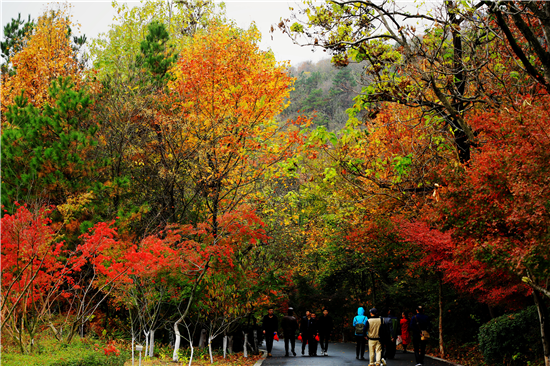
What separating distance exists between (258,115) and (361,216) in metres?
6.34

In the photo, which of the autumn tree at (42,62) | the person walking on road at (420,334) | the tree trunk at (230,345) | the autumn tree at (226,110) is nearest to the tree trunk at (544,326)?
the person walking on road at (420,334)

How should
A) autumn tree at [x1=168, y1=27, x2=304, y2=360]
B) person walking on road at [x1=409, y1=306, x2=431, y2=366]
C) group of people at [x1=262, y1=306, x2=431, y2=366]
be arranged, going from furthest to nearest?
autumn tree at [x1=168, y1=27, x2=304, y2=360] < person walking on road at [x1=409, y1=306, x2=431, y2=366] < group of people at [x1=262, y1=306, x2=431, y2=366]

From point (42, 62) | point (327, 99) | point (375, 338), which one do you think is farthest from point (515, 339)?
point (327, 99)

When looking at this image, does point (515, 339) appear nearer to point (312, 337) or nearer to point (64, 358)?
point (312, 337)

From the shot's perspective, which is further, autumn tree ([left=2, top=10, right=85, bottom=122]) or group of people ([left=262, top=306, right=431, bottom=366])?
autumn tree ([left=2, top=10, right=85, bottom=122])

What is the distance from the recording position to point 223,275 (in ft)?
46.9

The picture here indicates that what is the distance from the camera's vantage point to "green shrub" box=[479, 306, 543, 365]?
1142cm

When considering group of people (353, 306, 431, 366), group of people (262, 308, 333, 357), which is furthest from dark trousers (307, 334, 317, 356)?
group of people (353, 306, 431, 366)

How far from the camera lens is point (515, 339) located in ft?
38.6

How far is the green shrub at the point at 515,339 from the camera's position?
11.4 metres

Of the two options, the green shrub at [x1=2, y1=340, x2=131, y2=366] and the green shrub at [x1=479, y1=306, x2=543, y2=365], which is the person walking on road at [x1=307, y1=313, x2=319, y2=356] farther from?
the green shrub at [x1=2, y1=340, x2=131, y2=366]

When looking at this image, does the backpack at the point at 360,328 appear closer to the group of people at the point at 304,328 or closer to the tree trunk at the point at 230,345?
the group of people at the point at 304,328

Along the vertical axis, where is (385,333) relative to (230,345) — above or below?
above

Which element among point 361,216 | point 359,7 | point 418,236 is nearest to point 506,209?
point 359,7
